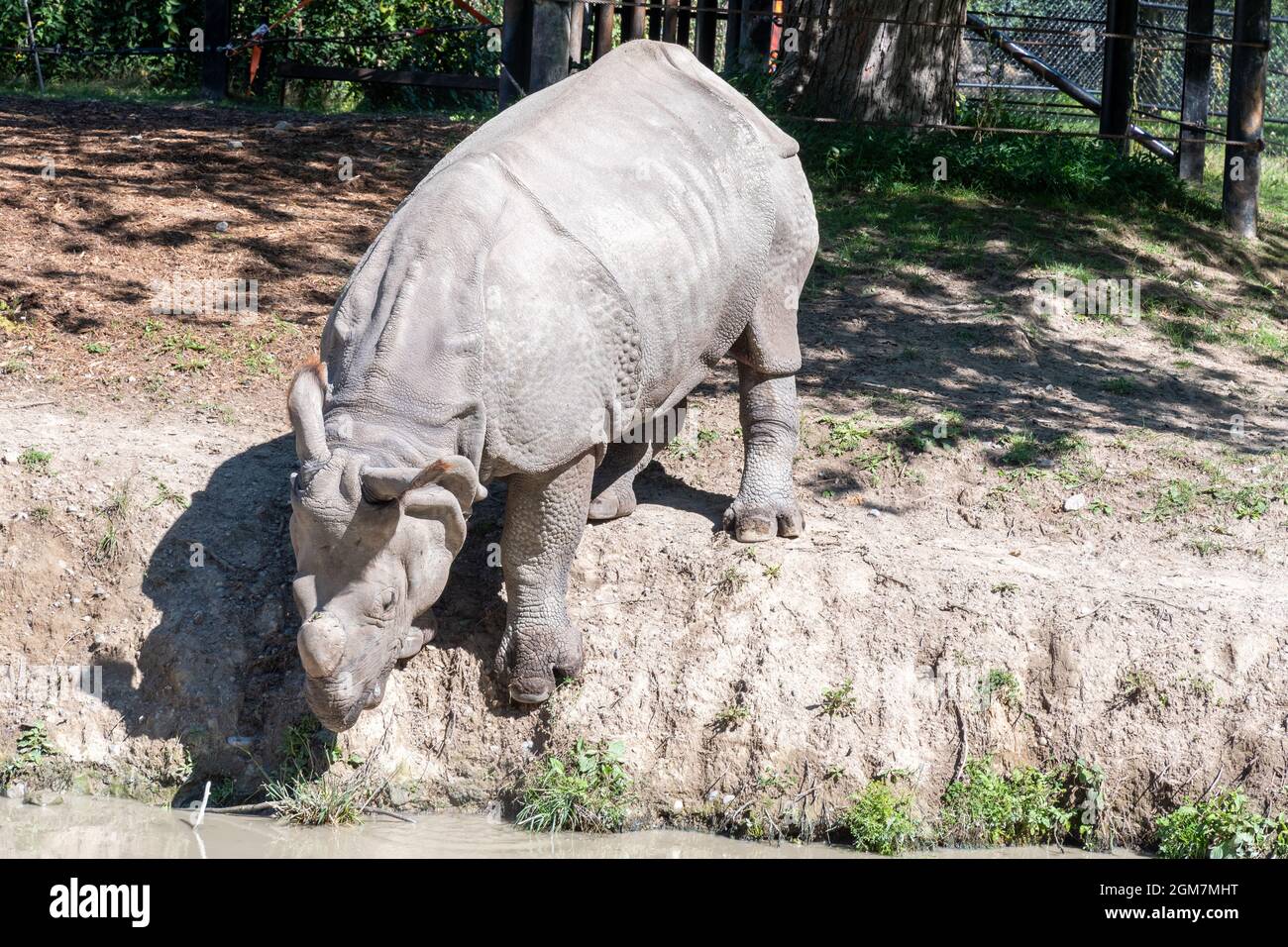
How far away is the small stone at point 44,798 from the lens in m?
6.09

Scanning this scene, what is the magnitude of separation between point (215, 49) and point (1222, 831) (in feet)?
37.2

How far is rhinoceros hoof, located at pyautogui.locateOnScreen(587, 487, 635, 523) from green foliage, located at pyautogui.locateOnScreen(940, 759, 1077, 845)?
1944mm

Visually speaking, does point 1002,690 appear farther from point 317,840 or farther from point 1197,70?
point 1197,70

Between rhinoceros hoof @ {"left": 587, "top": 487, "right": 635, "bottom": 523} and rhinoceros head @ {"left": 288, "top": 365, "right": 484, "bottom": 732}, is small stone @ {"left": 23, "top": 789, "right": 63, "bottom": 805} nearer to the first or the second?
rhinoceros head @ {"left": 288, "top": 365, "right": 484, "bottom": 732}

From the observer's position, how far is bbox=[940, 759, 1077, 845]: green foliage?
597 centimetres

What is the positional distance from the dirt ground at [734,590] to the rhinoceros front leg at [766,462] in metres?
0.14

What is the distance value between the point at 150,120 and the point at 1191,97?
8.36 metres

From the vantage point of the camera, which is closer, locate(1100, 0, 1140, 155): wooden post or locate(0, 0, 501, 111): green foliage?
locate(1100, 0, 1140, 155): wooden post

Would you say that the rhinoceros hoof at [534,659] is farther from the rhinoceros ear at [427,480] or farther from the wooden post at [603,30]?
the wooden post at [603,30]

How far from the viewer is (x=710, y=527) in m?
6.92

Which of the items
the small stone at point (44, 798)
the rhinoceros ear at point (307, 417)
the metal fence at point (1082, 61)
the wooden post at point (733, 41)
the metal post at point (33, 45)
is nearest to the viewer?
the rhinoceros ear at point (307, 417)

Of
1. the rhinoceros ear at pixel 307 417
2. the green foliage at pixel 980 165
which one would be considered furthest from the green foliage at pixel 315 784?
the green foliage at pixel 980 165

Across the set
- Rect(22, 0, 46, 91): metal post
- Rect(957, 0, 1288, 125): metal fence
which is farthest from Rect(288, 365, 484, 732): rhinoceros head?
Rect(957, 0, 1288, 125): metal fence
